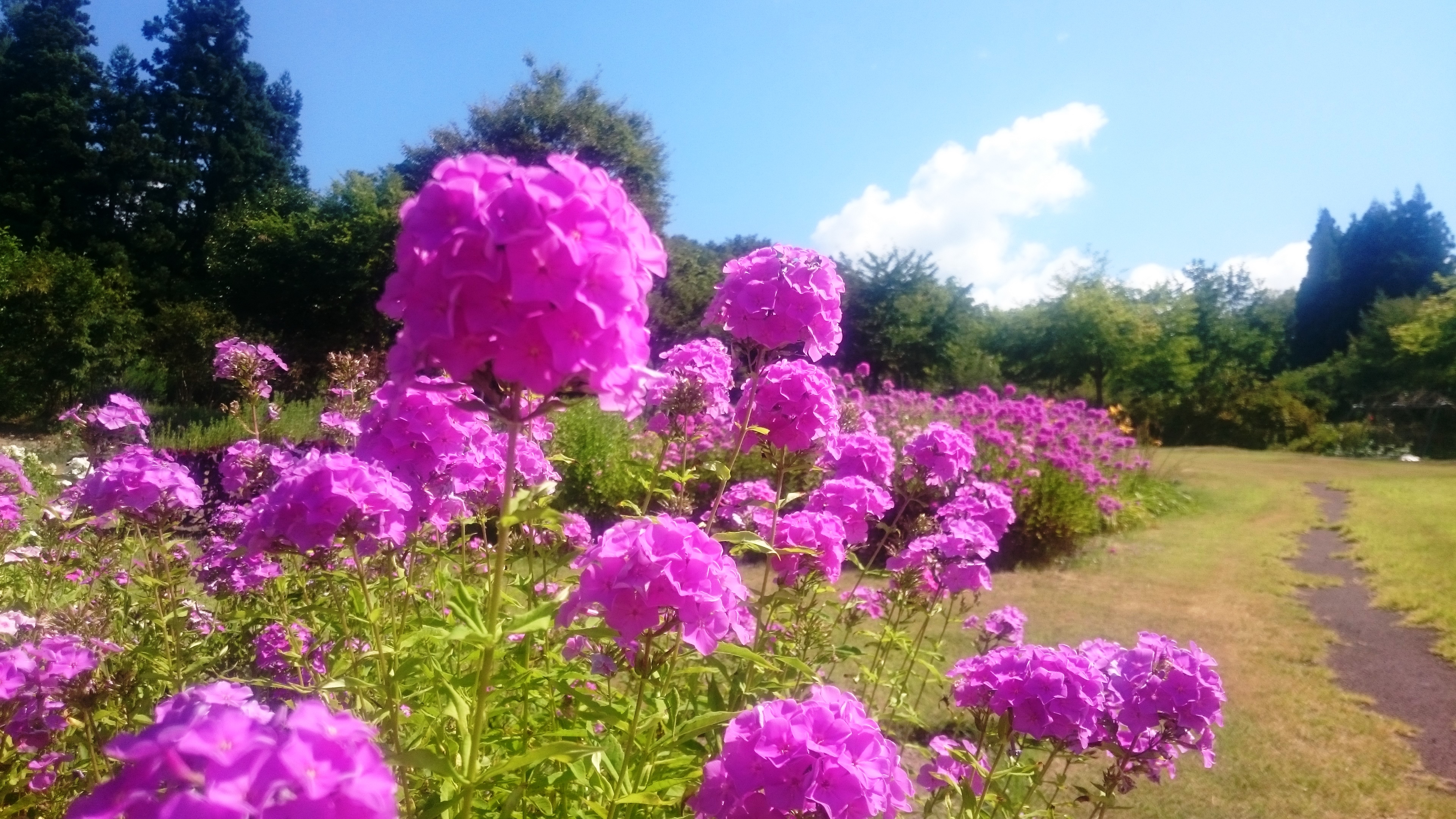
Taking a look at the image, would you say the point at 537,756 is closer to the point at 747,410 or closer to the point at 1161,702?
the point at 747,410

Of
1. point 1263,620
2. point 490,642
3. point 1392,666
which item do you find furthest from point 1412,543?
point 490,642

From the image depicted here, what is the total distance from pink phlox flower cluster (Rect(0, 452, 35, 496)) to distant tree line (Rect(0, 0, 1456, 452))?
1206cm

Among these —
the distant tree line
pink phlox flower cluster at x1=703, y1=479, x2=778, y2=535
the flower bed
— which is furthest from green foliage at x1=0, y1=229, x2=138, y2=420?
pink phlox flower cluster at x1=703, y1=479, x2=778, y2=535

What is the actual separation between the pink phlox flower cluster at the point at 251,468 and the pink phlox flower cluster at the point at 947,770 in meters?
2.99

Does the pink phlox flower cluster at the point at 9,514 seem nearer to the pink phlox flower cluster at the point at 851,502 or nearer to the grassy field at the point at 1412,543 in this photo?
the pink phlox flower cluster at the point at 851,502

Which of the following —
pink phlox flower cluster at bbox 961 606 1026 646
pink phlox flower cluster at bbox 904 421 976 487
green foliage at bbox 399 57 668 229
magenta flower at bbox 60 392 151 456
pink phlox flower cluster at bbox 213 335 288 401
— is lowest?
pink phlox flower cluster at bbox 961 606 1026 646

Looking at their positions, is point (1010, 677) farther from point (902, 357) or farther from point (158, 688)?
point (902, 357)

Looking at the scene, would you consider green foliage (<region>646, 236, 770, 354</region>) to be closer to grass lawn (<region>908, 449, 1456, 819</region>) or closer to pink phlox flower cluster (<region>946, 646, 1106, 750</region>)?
grass lawn (<region>908, 449, 1456, 819</region>)

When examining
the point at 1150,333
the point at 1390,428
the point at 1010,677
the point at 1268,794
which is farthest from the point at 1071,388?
the point at 1010,677

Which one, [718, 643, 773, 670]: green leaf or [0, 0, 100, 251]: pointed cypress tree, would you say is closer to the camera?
[718, 643, 773, 670]: green leaf

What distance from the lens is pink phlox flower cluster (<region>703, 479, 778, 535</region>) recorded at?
4.14 meters

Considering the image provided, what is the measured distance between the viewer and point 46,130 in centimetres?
2870

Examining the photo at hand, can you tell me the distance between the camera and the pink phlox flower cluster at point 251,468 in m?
3.75

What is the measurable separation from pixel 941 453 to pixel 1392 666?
634 centimetres
